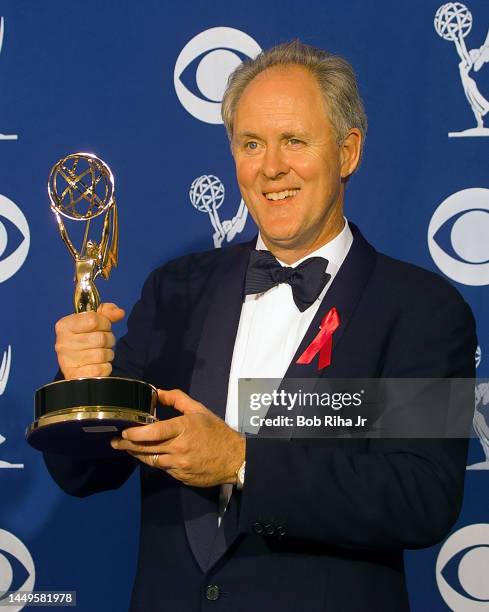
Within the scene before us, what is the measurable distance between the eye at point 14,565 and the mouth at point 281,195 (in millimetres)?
1277

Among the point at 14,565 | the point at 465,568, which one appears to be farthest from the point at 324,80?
the point at 14,565

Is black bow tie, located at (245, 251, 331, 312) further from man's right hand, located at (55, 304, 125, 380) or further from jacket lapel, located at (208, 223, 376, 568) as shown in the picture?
man's right hand, located at (55, 304, 125, 380)

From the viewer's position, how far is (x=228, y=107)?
2.59 metres

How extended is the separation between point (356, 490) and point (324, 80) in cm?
91

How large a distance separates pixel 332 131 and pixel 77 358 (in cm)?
82

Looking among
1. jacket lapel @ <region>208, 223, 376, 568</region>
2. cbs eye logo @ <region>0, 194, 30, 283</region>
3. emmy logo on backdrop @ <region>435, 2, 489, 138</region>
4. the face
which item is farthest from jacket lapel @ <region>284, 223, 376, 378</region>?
cbs eye logo @ <region>0, 194, 30, 283</region>

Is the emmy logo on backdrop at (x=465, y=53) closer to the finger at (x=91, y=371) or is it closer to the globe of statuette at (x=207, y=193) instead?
the globe of statuette at (x=207, y=193)

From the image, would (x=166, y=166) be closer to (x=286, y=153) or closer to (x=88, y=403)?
(x=286, y=153)

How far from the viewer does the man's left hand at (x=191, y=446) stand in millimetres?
1981

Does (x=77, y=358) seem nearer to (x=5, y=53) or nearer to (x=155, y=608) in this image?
(x=155, y=608)

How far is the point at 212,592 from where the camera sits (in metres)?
2.19

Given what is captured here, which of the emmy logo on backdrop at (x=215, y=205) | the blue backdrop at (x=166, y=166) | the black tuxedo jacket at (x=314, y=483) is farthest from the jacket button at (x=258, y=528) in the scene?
the emmy logo on backdrop at (x=215, y=205)

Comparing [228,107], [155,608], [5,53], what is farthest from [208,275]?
[5,53]

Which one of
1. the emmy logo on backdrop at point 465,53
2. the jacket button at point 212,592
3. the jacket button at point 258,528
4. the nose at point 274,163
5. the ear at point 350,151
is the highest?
the emmy logo on backdrop at point 465,53
